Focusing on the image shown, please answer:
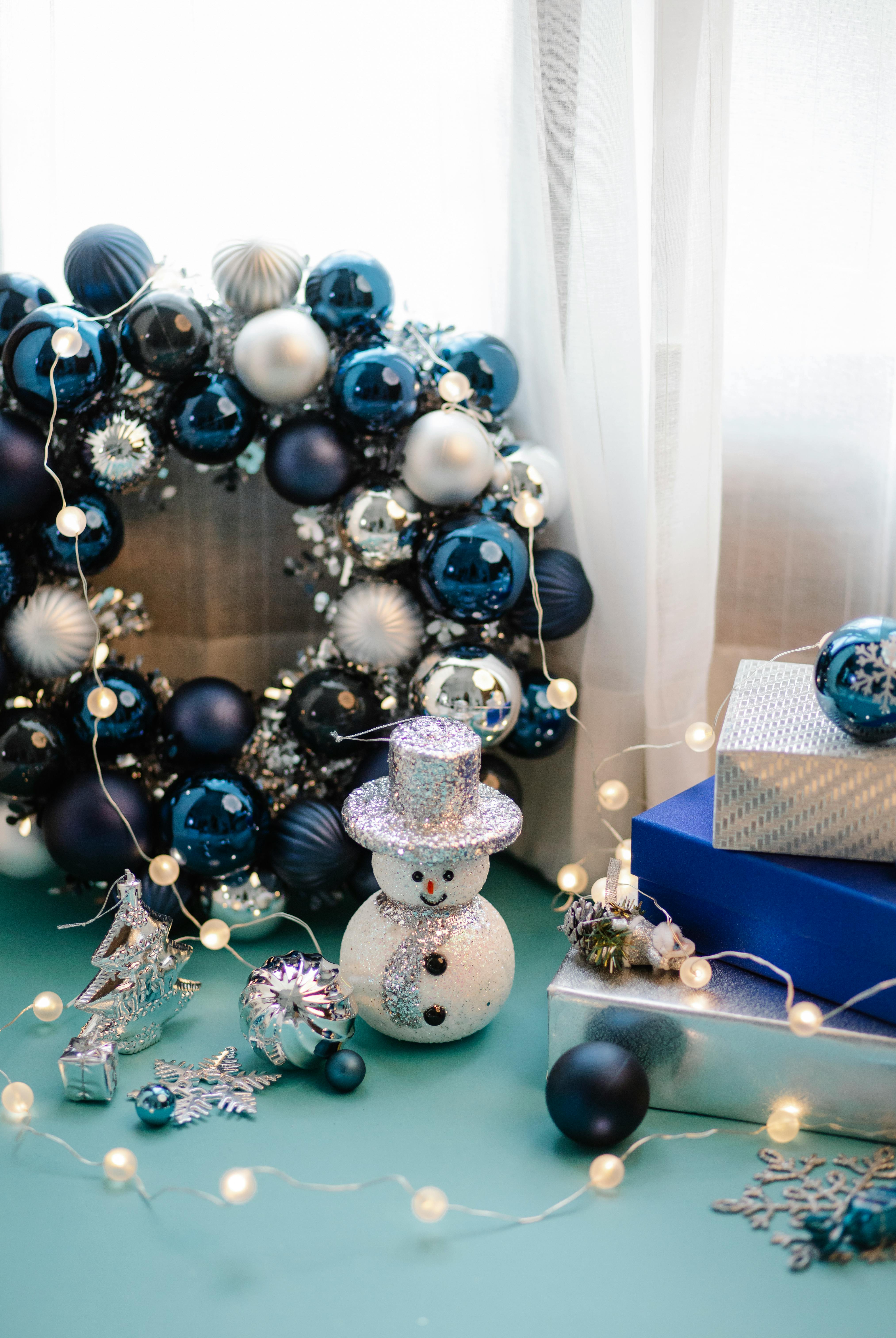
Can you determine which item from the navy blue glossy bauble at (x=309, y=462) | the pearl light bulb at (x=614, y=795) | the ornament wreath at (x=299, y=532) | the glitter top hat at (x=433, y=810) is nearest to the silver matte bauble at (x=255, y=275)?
the ornament wreath at (x=299, y=532)

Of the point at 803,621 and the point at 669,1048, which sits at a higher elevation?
the point at 803,621

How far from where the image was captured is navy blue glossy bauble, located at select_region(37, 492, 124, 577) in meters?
1.09

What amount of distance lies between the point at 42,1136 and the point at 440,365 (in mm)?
762

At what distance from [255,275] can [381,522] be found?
0.87 feet

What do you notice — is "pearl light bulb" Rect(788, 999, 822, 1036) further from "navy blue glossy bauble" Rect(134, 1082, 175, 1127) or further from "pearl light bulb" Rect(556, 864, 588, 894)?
"navy blue glossy bauble" Rect(134, 1082, 175, 1127)

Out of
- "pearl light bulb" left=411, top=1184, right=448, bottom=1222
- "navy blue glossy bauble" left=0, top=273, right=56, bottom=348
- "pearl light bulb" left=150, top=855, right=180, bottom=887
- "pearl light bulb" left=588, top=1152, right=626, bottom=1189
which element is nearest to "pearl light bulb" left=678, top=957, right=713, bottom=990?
"pearl light bulb" left=588, top=1152, right=626, bottom=1189

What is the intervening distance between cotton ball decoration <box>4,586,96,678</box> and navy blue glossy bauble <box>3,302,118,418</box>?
0.59 ft

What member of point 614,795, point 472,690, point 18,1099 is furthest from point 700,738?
point 18,1099

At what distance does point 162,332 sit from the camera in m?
1.05

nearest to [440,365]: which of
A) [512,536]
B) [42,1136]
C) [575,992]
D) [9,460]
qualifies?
[512,536]

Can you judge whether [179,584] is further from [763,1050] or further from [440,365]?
[763,1050]

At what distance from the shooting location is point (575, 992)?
852mm

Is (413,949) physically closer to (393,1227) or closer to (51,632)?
(393,1227)

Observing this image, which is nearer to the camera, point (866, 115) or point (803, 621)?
point (866, 115)
